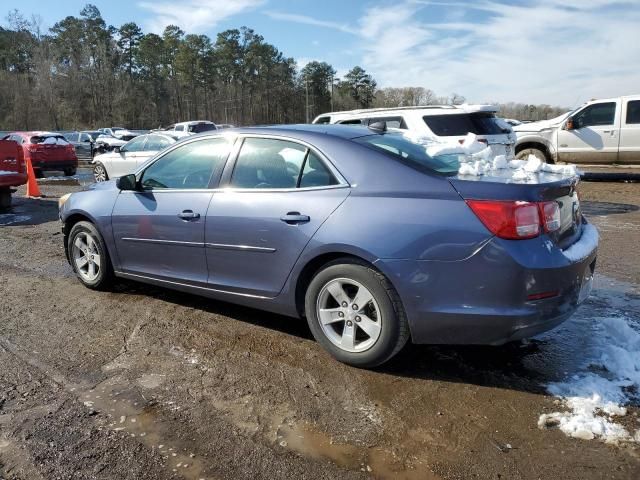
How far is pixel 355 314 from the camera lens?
10.9 feet

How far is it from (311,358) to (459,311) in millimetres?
1116

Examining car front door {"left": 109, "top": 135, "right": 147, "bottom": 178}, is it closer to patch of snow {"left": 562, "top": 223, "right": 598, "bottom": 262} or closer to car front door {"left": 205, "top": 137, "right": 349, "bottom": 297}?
car front door {"left": 205, "top": 137, "right": 349, "bottom": 297}

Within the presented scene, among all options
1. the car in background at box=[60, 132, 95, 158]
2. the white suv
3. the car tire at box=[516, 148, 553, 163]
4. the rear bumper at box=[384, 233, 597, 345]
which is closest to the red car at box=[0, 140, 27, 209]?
the white suv

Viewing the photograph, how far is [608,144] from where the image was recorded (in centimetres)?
1279

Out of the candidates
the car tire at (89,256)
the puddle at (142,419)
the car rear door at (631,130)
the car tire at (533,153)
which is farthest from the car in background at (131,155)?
the car rear door at (631,130)

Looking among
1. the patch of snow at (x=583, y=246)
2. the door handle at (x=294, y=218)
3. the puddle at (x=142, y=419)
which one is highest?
the door handle at (x=294, y=218)

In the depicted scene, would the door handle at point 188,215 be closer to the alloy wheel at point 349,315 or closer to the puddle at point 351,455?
the alloy wheel at point 349,315

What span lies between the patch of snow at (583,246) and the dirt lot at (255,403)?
2.45 ft

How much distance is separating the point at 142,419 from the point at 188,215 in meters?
1.69

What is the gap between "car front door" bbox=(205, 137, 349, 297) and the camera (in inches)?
136

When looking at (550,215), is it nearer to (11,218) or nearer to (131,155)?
(11,218)

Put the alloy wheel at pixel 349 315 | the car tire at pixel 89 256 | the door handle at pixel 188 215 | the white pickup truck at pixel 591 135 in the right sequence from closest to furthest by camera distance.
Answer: the alloy wheel at pixel 349 315, the door handle at pixel 188 215, the car tire at pixel 89 256, the white pickup truck at pixel 591 135

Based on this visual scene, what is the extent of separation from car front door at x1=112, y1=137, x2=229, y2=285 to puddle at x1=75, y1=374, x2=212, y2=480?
1.13 meters

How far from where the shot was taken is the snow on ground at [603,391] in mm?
2654
